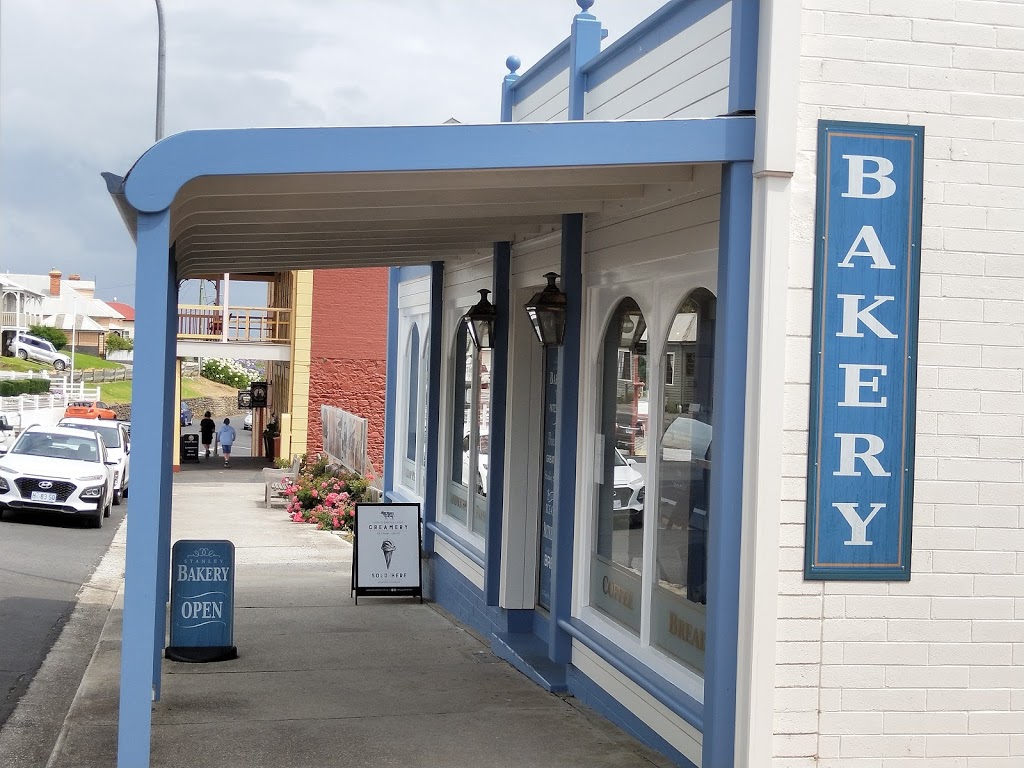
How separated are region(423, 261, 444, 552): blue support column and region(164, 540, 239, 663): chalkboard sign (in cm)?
360

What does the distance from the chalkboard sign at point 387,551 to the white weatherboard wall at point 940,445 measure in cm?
703

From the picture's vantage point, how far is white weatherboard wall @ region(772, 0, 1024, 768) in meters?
5.54

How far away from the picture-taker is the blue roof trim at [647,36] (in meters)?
6.28

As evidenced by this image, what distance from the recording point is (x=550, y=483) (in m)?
9.64

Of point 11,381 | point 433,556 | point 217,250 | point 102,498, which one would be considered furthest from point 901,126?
point 11,381

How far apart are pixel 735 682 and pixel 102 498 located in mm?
15990

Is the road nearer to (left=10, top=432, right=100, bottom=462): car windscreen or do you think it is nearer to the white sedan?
the white sedan

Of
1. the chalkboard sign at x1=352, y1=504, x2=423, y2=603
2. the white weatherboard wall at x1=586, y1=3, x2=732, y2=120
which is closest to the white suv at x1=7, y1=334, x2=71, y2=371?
the chalkboard sign at x1=352, y1=504, x2=423, y2=603

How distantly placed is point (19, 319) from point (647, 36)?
322 ft

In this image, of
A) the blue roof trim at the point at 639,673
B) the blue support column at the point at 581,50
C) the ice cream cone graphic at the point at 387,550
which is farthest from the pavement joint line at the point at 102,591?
the blue support column at the point at 581,50

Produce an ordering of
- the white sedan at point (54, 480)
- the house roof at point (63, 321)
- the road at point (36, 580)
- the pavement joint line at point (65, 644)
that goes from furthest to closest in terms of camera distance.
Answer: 1. the house roof at point (63, 321)
2. the white sedan at point (54, 480)
3. the road at point (36, 580)
4. the pavement joint line at point (65, 644)

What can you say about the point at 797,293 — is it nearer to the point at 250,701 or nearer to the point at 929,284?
the point at 929,284

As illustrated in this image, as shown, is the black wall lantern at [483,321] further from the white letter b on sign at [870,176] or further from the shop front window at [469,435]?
the white letter b on sign at [870,176]

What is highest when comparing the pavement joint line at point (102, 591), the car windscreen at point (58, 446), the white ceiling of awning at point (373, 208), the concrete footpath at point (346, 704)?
the white ceiling of awning at point (373, 208)
